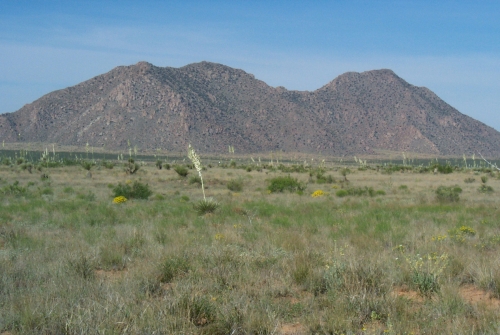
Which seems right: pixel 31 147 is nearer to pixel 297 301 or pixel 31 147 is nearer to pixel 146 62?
pixel 146 62

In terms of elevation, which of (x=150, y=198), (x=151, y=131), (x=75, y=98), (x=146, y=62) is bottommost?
(x=150, y=198)

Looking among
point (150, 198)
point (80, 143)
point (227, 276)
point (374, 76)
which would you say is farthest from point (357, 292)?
point (374, 76)

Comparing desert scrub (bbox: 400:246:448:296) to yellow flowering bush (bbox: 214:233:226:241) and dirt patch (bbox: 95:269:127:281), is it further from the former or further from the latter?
yellow flowering bush (bbox: 214:233:226:241)

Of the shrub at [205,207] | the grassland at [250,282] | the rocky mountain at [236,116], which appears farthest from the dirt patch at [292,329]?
the rocky mountain at [236,116]

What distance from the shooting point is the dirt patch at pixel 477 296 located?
5.91m

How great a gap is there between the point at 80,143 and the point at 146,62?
26.4 metres

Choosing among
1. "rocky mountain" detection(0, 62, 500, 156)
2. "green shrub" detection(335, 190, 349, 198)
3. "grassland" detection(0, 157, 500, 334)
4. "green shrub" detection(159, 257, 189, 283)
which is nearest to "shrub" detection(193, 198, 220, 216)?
"grassland" detection(0, 157, 500, 334)

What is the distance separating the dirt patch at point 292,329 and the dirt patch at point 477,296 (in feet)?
7.40

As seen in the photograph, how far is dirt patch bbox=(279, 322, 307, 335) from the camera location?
512 cm

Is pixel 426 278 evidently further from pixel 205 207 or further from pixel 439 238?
pixel 205 207

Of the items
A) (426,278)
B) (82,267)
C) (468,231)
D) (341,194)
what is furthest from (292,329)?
(341,194)

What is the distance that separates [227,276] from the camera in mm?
6832

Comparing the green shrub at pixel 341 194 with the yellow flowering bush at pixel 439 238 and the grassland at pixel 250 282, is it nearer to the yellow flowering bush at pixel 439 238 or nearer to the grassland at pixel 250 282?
the grassland at pixel 250 282

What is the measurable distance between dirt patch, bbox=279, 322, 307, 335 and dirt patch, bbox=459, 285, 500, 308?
88.8 inches
